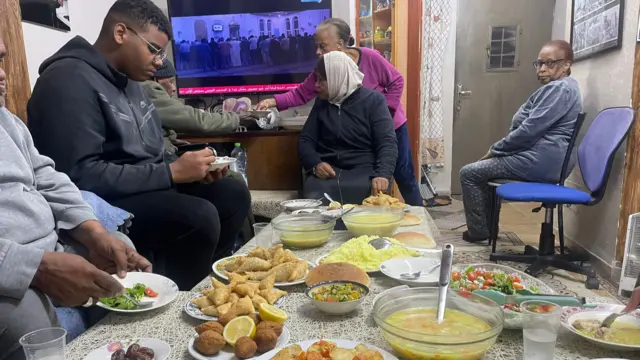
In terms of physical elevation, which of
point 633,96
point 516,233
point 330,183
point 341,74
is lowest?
point 516,233

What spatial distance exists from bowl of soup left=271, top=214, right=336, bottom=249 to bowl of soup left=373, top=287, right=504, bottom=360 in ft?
1.86

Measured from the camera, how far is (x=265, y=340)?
85cm

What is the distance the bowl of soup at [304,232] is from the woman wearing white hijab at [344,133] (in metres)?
1.13

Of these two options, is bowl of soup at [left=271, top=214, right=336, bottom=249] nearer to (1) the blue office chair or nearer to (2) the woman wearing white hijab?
(2) the woman wearing white hijab

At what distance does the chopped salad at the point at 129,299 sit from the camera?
3.48 feet

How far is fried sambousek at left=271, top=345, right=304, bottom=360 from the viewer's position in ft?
2.57

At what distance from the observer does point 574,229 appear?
11.1 feet

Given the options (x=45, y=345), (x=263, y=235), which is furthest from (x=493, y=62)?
(x=45, y=345)

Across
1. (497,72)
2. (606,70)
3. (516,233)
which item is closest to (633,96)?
(606,70)

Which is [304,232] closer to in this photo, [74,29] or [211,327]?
[211,327]

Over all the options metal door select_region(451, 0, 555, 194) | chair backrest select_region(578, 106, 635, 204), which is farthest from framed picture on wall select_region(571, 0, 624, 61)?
metal door select_region(451, 0, 555, 194)

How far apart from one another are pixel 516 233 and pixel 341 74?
82.4 inches

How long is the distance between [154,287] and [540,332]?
890 mm

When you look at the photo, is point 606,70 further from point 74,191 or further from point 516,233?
point 74,191
